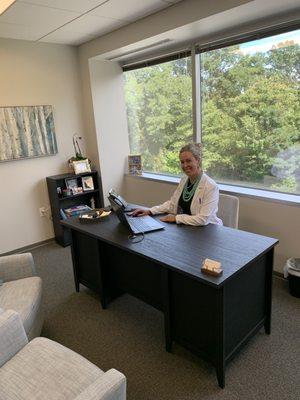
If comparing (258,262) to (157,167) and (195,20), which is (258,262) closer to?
(195,20)

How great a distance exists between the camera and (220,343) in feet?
5.73

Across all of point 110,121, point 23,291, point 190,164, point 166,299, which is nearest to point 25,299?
point 23,291

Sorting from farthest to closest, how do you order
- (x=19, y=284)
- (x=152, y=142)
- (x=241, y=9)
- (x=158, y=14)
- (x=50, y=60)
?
(x=152, y=142)
(x=50, y=60)
(x=158, y=14)
(x=241, y=9)
(x=19, y=284)

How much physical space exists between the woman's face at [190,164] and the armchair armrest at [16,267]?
147cm

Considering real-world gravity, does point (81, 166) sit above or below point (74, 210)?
above

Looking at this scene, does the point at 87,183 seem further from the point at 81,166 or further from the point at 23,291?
the point at 23,291

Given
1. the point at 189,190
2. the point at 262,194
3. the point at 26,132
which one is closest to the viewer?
the point at 189,190

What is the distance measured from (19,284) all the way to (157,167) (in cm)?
268

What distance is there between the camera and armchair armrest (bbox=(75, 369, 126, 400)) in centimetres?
124

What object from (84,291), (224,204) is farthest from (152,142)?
(84,291)

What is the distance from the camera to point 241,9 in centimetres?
246

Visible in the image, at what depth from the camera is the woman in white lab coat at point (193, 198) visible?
243 cm

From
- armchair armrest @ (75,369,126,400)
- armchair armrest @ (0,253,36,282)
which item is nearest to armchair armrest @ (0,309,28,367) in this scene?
armchair armrest @ (75,369,126,400)

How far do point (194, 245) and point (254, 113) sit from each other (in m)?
1.76
